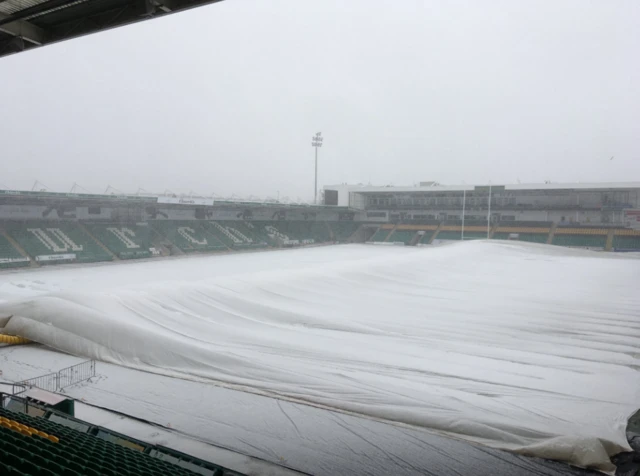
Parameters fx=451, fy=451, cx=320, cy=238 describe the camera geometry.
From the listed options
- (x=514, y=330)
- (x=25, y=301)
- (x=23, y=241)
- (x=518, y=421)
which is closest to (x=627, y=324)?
(x=514, y=330)

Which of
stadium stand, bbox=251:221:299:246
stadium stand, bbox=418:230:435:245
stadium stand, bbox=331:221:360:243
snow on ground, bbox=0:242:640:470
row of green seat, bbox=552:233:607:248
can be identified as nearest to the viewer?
snow on ground, bbox=0:242:640:470

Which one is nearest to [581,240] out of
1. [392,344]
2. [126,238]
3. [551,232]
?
[551,232]

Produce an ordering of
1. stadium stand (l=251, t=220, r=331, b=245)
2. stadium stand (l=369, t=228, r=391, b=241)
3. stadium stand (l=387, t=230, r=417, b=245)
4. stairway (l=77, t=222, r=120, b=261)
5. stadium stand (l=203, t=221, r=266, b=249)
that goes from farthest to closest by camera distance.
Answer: stadium stand (l=369, t=228, r=391, b=241) → stadium stand (l=387, t=230, r=417, b=245) → stadium stand (l=251, t=220, r=331, b=245) → stadium stand (l=203, t=221, r=266, b=249) → stairway (l=77, t=222, r=120, b=261)

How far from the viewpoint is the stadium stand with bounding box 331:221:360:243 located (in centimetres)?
2841

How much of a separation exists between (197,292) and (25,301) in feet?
7.99

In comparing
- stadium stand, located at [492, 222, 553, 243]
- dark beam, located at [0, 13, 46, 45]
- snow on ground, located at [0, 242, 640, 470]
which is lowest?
snow on ground, located at [0, 242, 640, 470]

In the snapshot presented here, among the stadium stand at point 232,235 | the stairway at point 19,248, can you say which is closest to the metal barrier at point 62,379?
the stairway at point 19,248

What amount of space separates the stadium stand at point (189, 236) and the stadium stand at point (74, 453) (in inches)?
659

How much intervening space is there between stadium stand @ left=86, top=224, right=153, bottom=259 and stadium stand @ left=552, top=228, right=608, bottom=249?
19.7m

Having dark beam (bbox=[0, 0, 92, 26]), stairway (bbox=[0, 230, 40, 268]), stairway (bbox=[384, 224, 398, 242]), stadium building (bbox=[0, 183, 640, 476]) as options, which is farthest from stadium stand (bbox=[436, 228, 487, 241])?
dark beam (bbox=[0, 0, 92, 26])

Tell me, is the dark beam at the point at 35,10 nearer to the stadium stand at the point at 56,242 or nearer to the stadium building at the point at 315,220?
the stadium building at the point at 315,220

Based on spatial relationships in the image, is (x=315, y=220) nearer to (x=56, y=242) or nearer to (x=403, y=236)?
(x=403, y=236)

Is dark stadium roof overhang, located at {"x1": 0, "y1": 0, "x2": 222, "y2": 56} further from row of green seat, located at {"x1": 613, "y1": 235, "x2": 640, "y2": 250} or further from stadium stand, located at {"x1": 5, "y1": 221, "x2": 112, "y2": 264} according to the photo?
row of green seat, located at {"x1": 613, "y1": 235, "x2": 640, "y2": 250}

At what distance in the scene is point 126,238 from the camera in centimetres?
1877
